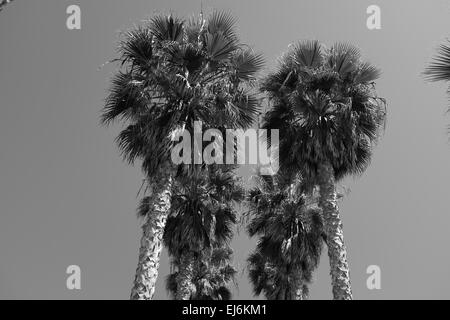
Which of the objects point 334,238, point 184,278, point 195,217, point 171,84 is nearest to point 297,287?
point 184,278

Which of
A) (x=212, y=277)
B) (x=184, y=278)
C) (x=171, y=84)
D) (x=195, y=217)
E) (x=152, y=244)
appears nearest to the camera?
(x=152, y=244)

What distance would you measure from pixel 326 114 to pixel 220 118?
10.5 ft

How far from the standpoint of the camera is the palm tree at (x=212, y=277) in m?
19.3

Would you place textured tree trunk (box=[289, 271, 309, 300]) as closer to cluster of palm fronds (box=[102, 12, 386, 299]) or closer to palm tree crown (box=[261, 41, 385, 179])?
cluster of palm fronds (box=[102, 12, 386, 299])

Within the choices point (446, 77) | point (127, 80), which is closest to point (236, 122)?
point (127, 80)

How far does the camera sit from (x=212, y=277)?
A: 783 inches

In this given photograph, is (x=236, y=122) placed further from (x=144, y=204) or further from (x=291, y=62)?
(x=144, y=204)

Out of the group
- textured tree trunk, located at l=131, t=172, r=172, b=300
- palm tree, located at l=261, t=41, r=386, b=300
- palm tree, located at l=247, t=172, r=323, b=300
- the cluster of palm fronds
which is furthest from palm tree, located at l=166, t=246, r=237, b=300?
textured tree trunk, located at l=131, t=172, r=172, b=300

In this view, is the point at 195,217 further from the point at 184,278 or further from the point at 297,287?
the point at 297,287

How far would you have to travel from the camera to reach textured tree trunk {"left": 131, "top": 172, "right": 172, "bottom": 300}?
848cm

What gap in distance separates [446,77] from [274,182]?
9.12 meters

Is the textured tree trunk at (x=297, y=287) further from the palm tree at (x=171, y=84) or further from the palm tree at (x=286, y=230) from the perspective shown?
the palm tree at (x=171, y=84)

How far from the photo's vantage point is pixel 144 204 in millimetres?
17859

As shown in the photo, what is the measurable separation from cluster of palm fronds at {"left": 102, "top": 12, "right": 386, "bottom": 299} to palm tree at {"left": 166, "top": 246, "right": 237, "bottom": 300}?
364cm
